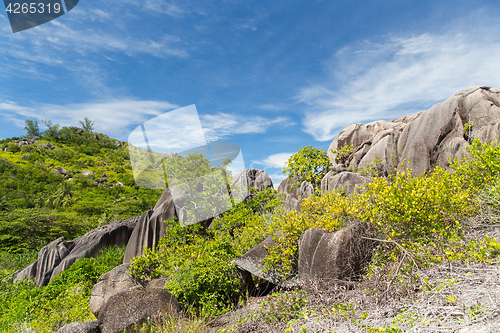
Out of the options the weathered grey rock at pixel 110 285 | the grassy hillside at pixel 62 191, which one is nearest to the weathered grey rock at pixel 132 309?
the weathered grey rock at pixel 110 285

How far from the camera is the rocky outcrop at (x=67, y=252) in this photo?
1571 centimetres

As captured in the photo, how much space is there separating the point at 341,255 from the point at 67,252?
748 inches

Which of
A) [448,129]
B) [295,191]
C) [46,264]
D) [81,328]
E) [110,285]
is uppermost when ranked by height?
[448,129]

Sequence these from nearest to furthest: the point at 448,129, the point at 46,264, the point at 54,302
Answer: the point at 54,302 < the point at 448,129 < the point at 46,264

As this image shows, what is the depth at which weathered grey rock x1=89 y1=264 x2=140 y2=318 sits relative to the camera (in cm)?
851

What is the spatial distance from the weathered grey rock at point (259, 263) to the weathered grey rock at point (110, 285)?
13.6ft

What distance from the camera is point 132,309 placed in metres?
5.96

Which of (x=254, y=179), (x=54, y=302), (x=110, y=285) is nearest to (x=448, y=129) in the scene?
(x=110, y=285)

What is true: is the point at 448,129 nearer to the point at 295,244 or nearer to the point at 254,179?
the point at 295,244

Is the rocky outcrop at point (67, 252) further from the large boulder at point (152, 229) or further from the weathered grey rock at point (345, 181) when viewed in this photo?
the weathered grey rock at point (345, 181)

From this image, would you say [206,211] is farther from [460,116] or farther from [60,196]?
[60,196]

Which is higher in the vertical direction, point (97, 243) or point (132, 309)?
point (97, 243)

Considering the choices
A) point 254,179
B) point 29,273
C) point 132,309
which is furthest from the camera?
point 254,179

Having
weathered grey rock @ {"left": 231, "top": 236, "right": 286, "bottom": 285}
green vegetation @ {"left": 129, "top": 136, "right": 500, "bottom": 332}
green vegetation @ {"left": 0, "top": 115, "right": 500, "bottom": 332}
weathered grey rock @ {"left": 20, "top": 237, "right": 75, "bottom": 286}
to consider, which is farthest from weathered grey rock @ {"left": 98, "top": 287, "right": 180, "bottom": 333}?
weathered grey rock @ {"left": 20, "top": 237, "right": 75, "bottom": 286}
